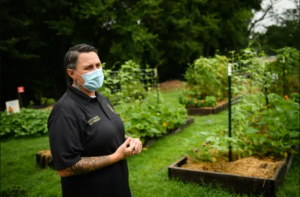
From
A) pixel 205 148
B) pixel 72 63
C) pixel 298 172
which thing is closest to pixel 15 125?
pixel 205 148

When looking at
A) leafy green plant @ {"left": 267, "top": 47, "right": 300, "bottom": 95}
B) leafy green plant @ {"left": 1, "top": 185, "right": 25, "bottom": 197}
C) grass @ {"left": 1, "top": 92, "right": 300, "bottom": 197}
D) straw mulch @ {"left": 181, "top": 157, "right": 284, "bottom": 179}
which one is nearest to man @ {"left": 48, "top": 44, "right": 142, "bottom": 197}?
grass @ {"left": 1, "top": 92, "right": 300, "bottom": 197}

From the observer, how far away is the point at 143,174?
14.6ft

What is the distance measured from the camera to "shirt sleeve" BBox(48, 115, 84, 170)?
170cm

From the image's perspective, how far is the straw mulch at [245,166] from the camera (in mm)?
3672

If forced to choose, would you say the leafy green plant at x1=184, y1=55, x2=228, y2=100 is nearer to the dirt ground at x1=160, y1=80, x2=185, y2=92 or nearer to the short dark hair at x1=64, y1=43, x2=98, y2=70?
the short dark hair at x1=64, y1=43, x2=98, y2=70

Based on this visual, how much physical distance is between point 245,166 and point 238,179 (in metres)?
0.41

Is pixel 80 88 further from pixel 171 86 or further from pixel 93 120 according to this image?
pixel 171 86

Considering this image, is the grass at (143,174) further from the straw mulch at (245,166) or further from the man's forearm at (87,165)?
the man's forearm at (87,165)

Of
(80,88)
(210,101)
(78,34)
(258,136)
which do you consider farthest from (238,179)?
(78,34)

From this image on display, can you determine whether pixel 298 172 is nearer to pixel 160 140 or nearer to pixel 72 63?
pixel 160 140

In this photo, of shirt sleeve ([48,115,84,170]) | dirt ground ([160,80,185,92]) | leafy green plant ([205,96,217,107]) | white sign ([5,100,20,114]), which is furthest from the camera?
dirt ground ([160,80,185,92])

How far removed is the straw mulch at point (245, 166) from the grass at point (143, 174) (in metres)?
0.28

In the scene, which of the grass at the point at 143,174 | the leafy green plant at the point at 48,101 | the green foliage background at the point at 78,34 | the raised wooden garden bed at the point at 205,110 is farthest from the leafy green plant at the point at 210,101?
the leafy green plant at the point at 48,101

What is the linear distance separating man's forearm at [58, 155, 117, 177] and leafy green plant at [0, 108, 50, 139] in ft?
20.7
